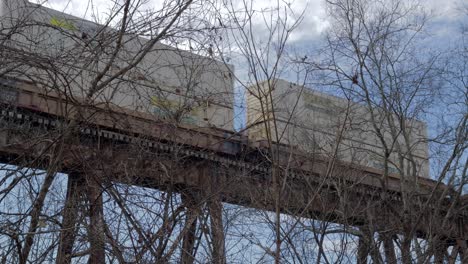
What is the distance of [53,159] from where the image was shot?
547cm

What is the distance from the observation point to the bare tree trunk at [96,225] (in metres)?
6.01

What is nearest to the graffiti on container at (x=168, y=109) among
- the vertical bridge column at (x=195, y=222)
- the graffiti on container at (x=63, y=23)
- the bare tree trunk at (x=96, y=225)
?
the vertical bridge column at (x=195, y=222)

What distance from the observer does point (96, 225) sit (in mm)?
6277

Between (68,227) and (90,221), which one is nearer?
(68,227)

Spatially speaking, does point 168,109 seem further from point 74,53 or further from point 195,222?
point 74,53

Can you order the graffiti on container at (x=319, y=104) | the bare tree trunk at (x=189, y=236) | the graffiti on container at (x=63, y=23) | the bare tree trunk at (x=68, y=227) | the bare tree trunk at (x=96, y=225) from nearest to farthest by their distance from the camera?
the graffiti on container at (x=63, y=23) → the bare tree trunk at (x=68, y=227) → the bare tree trunk at (x=96, y=225) → the bare tree trunk at (x=189, y=236) → the graffiti on container at (x=319, y=104)

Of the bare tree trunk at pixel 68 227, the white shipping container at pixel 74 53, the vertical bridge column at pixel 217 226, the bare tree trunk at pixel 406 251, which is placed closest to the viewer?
the white shipping container at pixel 74 53

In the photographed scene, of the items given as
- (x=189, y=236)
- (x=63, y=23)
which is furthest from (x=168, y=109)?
(x=63, y=23)

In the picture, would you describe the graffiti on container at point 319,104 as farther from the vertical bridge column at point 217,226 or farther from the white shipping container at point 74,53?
the white shipping container at point 74,53

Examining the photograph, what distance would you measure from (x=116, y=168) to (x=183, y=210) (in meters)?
0.83

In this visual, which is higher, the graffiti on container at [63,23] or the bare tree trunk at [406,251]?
the graffiti on container at [63,23]

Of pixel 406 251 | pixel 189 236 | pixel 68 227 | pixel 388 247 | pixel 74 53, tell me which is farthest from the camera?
pixel 388 247

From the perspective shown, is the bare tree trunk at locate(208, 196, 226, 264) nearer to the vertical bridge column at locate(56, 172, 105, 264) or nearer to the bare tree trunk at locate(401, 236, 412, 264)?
the vertical bridge column at locate(56, 172, 105, 264)

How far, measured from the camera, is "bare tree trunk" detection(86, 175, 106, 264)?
6.01 meters
